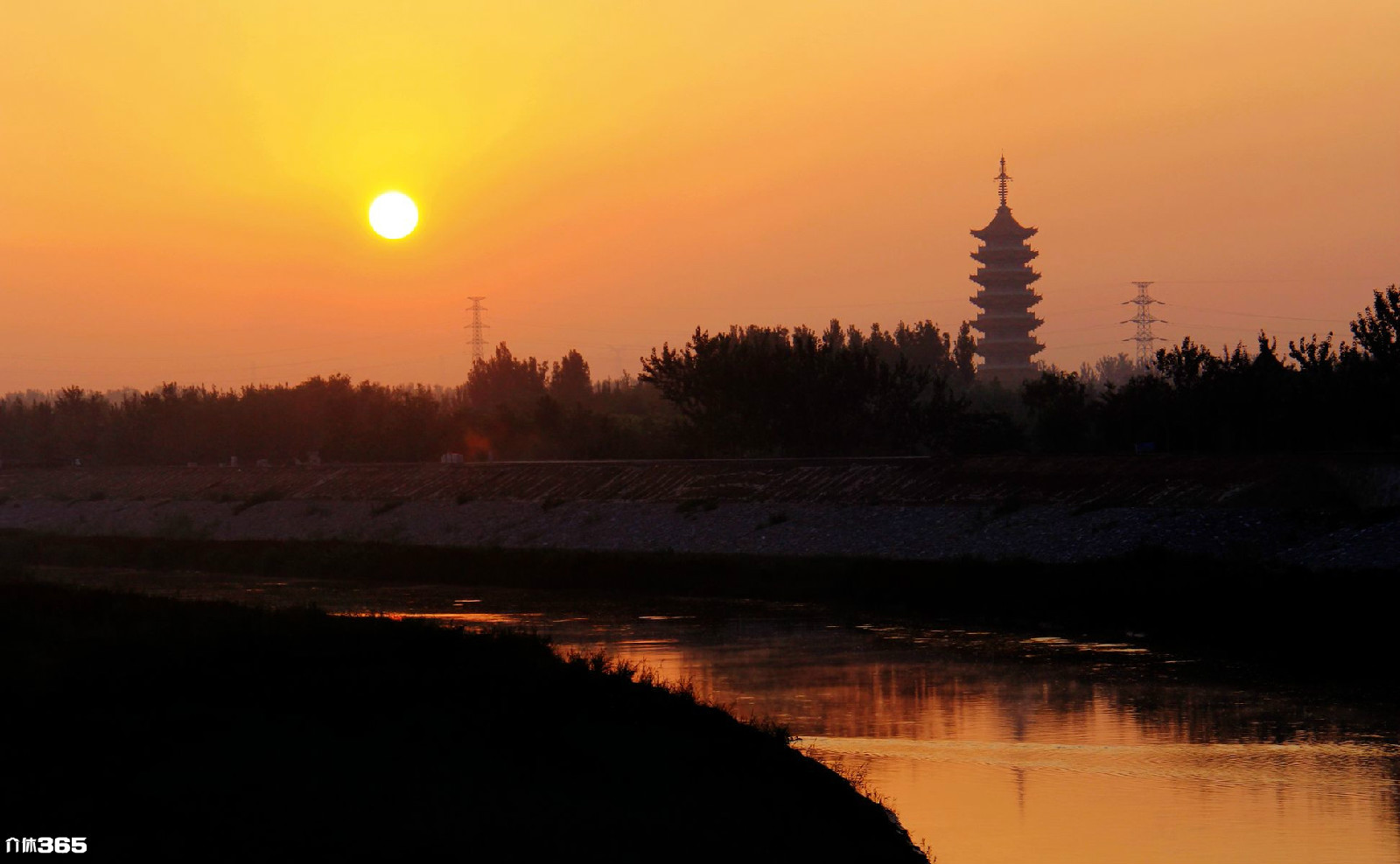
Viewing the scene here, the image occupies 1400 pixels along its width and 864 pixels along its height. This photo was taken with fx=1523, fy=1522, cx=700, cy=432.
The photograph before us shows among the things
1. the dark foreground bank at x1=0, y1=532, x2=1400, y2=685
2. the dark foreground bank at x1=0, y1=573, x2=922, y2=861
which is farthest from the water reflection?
the dark foreground bank at x1=0, y1=532, x2=1400, y2=685

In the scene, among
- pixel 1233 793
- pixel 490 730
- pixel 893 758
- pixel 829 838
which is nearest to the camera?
pixel 829 838

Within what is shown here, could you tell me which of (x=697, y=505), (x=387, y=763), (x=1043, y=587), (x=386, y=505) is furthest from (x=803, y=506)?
(x=387, y=763)

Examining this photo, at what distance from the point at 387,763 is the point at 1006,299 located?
163 m

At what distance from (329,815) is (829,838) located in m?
4.27

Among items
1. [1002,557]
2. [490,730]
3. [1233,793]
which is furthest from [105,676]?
[1002,557]

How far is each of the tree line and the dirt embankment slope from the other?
42.7 feet

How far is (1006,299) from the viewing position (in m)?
172

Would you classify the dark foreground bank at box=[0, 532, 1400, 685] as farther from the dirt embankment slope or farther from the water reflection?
the water reflection

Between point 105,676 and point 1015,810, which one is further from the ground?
point 105,676

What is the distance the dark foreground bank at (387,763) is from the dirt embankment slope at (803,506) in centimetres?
2241

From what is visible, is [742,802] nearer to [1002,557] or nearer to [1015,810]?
[1015,810]

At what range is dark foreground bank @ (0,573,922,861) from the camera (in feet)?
40.1

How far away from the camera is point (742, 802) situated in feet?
46.8

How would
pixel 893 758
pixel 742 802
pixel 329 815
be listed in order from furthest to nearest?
pixel 893 758
pixel 742 802
pixel 329 815
